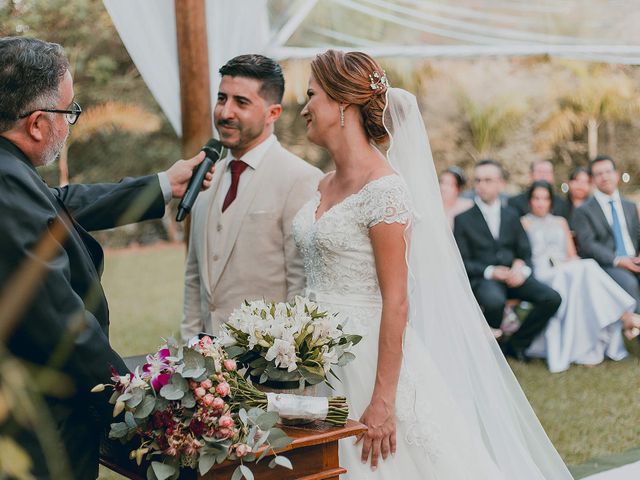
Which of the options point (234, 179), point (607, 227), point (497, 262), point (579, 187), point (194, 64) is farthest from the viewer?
point (579, 187)

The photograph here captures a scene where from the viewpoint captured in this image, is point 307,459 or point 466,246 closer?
point 307,459

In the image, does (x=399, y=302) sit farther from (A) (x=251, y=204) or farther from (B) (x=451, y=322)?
(A) (x=251, y=204)

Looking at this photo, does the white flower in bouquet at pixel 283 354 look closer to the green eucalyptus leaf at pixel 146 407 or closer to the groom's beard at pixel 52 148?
the green eucalyptus leaf at pixel 146 407

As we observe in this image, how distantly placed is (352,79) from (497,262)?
16.5ft

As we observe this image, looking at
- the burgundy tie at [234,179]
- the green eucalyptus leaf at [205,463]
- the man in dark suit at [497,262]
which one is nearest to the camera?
the green eucalyptus leaf at [205,463]

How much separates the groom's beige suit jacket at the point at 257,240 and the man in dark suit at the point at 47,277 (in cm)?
121

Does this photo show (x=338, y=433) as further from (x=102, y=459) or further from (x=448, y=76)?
(x=448, y=76)

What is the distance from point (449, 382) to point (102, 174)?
54.8 ft

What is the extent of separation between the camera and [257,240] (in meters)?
3.70

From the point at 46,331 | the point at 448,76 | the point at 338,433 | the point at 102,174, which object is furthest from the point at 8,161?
the point at 448,76

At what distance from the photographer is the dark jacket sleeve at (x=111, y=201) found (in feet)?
10.6

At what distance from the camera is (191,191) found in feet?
10.8

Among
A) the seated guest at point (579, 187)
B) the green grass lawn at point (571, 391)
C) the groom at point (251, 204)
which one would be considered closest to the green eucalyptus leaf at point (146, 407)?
the green grass lawn at point (571, 391)

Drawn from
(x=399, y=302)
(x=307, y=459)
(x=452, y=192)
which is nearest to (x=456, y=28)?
(x=452, y=192)
